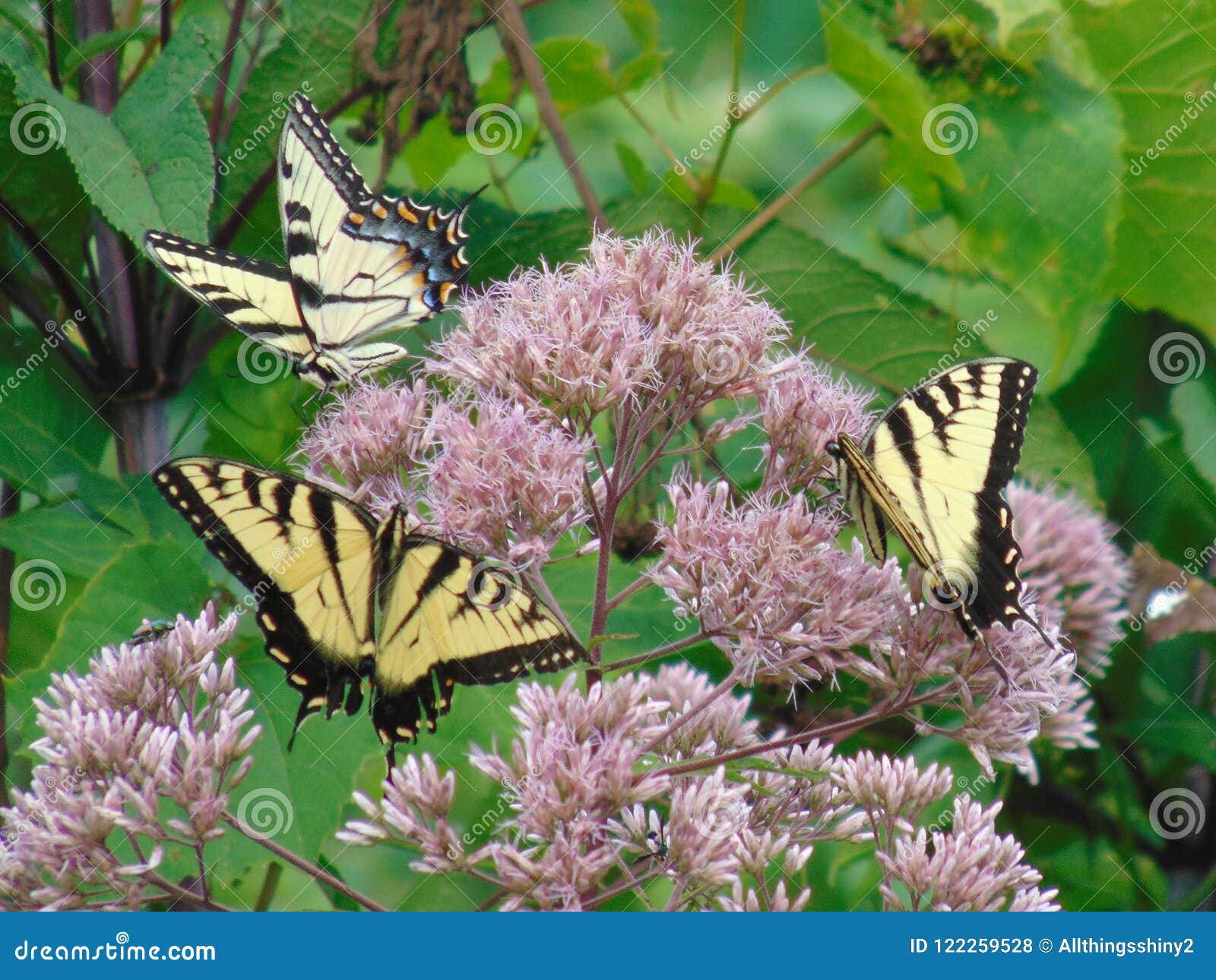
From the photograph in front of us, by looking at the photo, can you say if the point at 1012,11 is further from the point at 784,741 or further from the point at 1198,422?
the point at 784,741

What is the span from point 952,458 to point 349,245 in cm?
91

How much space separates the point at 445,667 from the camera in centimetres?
108

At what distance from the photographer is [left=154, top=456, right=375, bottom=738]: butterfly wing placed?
3.55 ft

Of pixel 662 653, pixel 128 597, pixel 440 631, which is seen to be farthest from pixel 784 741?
pixel 128 597

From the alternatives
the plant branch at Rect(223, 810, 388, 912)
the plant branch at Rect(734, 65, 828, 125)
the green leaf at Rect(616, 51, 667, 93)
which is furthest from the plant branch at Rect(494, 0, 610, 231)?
the plant branch at Rect(223, 810, 388, 912)

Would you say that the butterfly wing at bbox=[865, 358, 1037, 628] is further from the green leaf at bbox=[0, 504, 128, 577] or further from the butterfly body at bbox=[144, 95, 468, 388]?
the green leaf at bbox=[0, 504, 128, 577]

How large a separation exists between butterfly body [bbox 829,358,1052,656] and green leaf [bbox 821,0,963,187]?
503mm

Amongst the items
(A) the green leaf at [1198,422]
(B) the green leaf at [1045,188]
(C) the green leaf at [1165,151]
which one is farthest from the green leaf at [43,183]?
(A) the green leaf at [1198,422]

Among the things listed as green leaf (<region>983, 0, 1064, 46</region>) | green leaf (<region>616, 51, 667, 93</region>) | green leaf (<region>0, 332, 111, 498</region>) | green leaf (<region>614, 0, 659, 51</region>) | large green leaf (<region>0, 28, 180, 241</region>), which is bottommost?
green leaf (<region>0, 332, 111, 498</region>)

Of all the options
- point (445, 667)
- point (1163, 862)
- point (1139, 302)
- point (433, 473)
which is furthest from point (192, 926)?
point (1139, 302)

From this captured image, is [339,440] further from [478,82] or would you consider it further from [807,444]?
[478,82]

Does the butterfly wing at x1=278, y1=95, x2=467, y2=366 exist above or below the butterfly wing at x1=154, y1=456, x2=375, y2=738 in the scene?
above

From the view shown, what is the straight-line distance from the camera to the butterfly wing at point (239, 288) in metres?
1.23

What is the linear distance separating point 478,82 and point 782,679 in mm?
1094
